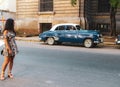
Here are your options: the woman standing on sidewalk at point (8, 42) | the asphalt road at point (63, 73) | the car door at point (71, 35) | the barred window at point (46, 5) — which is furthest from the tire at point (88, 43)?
the barred window at point (46, 5)

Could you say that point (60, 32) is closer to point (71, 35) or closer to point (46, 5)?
point (71, 35)

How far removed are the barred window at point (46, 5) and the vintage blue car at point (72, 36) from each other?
11.1m

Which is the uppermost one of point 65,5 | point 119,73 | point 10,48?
point 65,5

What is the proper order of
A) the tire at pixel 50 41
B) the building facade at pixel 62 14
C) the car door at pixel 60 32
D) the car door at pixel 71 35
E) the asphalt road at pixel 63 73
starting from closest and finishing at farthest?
the asphalt road at pixel 63 73, the car door at pixel 71 35, the car door at pixel 60 32, the tire at pixel 50 41, the building facade at pixel 62 14

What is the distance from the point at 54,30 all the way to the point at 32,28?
12197 mm

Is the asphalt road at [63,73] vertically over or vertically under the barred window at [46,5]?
under

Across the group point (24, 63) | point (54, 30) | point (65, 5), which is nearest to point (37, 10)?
point (65, 5)

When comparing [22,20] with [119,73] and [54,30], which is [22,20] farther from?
[119,73]

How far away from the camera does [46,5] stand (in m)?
33.5

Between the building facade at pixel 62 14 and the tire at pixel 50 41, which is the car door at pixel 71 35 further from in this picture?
the building facade at pixel 62 14

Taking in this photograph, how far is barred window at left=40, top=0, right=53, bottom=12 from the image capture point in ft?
109

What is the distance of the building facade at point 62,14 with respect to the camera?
31422 millimetres

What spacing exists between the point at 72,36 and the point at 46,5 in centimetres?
1306

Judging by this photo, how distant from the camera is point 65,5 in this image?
105 feet
